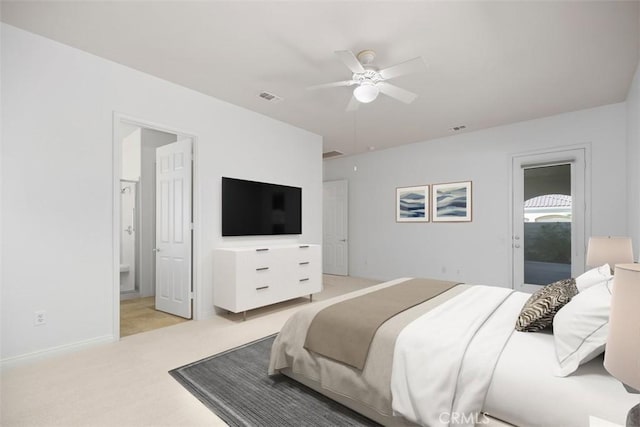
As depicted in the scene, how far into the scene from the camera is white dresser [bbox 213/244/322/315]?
11.6 feet

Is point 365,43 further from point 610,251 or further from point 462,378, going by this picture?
point 610,251

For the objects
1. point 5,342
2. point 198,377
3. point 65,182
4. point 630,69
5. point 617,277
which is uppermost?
point 630,69

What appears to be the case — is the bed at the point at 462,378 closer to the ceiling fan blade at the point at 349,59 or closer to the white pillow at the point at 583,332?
the white pillow at the point at 583,332

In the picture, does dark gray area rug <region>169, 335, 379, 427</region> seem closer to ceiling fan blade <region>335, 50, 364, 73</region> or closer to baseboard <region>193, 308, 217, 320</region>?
baseboard <region>193, 308, 217, 320</region>

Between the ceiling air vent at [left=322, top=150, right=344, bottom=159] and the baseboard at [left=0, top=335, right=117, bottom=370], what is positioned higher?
the ceiling air vent at [left=322, top=150, right=344, bottom=159]

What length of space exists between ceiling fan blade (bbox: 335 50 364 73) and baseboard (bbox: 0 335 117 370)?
3.28 meters

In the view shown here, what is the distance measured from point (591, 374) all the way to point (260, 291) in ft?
10.2

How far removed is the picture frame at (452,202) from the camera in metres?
5.18

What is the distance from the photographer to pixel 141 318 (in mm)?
3701

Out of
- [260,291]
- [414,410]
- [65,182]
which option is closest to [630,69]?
[414,410]

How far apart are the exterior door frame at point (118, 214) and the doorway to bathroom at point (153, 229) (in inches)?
1.0

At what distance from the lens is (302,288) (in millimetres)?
4297

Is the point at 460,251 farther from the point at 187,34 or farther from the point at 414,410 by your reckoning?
the point at 187,34

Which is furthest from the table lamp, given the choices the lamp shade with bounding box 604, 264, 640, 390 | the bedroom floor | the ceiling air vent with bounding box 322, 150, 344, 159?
the ceiling air vent with bounding box 322, 150, 344, 159
